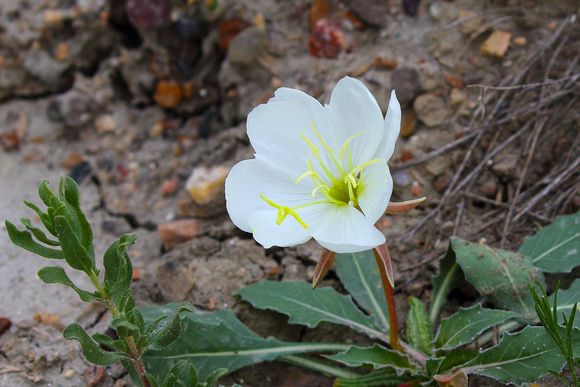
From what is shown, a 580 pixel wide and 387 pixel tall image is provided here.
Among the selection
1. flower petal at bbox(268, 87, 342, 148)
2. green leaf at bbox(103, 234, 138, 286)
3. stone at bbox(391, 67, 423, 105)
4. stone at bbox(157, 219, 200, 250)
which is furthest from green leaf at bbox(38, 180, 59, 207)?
stone at bbox(391, 67, 423, 105)

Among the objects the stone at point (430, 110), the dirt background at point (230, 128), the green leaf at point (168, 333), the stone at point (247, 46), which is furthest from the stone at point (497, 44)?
the green leaf at point (168, 333)

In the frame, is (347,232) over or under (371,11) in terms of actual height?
under

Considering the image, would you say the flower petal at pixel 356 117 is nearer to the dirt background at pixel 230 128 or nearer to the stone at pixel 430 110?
the dirt background at pixel 230 128

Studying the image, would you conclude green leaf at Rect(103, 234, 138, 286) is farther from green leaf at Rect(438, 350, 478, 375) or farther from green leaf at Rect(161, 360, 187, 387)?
green leaf at Rect(438, 350, 478, 375)

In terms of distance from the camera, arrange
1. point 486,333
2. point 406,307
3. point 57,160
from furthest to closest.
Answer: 1. point 57,160
2. point 406,307
3. point 486,333

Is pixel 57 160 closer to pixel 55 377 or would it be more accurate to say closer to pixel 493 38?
pixel 55 377

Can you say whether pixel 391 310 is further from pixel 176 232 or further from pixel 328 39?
pixel 328 39

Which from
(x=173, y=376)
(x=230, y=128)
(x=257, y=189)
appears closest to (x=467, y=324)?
(x=257, y=189)

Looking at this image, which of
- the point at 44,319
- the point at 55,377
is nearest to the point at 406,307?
the point at 55,377
